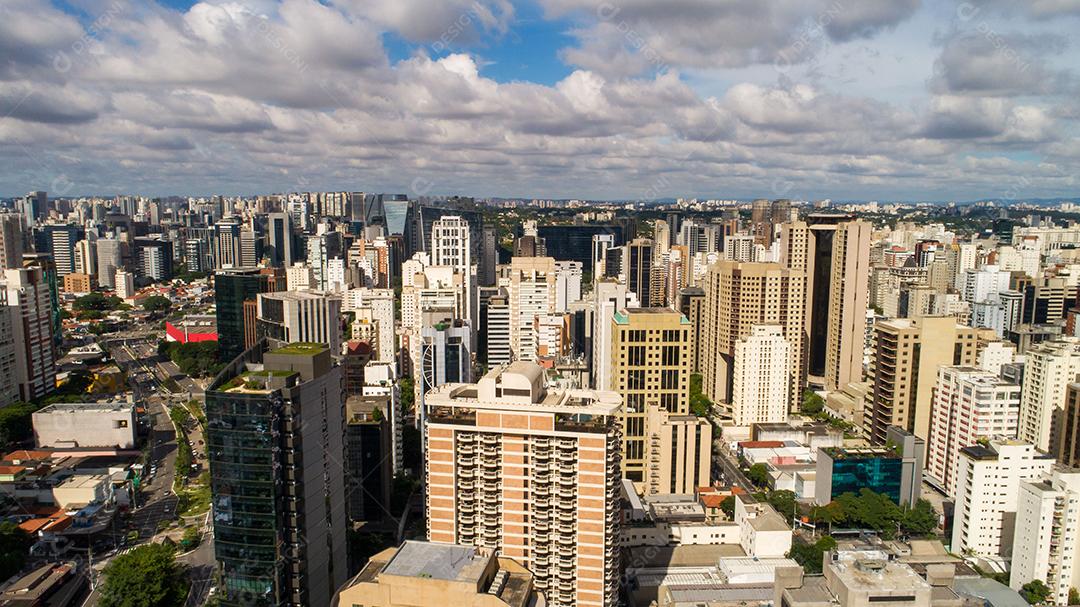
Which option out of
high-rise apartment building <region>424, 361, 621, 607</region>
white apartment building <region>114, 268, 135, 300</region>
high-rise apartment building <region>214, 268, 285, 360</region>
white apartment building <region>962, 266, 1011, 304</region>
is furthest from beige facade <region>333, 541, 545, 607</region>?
white apartment building <region>114, 268, 135, 300</region>

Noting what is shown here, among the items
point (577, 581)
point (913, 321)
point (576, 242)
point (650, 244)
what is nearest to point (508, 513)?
point (577, 581)

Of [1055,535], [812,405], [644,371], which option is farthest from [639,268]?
[1055,535]

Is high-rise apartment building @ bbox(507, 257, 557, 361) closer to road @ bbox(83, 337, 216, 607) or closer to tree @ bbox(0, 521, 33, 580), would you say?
road @ bbox(83, 337, 216, 607)

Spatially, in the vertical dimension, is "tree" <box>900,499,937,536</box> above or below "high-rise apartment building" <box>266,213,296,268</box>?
below

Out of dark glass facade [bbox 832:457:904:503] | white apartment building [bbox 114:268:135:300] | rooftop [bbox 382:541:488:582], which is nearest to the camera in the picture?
rooftop [bbox 382:541:488:582]

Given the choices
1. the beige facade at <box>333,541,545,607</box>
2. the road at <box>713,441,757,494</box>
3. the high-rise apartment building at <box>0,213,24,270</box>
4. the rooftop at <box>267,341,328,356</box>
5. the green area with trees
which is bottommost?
the road at <box>713,441,757,494</box>

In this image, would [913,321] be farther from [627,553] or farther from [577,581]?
[577,581]
